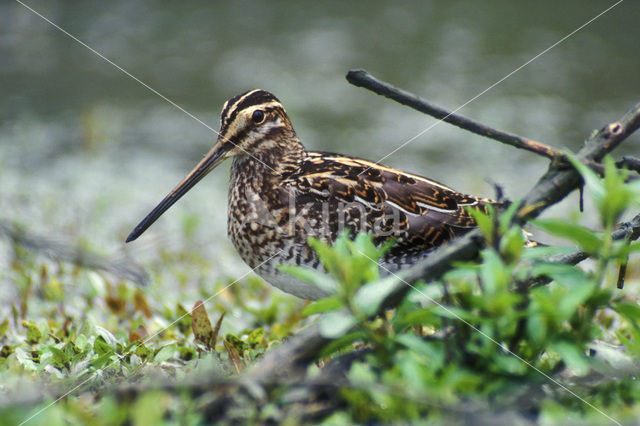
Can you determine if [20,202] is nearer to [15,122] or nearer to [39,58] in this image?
[15,122]

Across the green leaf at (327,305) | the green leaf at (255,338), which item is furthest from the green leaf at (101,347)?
the green leaf at (327,305)

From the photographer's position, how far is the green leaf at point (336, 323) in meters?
1.47

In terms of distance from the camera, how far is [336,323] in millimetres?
1500

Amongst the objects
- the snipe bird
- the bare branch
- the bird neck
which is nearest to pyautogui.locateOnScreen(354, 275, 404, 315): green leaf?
the bare branch

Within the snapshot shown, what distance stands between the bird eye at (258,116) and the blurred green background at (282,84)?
2.04 m

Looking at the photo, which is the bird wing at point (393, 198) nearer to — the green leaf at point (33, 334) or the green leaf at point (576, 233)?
the green leaf at point (33, 334)

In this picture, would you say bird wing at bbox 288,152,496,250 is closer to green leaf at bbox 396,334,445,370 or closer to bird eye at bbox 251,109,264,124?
bird eye at bbox 251,109,264,124

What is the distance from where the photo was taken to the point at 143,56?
881 centimetres

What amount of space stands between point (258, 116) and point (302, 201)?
1.73 ft

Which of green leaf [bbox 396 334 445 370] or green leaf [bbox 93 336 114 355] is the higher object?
green leaf [bbox 396 334 445 370]

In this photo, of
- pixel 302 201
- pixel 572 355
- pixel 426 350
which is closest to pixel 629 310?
pixel 572 355

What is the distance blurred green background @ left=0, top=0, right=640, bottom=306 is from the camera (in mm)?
6668

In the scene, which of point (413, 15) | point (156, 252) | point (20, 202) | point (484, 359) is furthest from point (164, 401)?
point (413, 15)

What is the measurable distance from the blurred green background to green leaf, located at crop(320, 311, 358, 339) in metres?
3.80
